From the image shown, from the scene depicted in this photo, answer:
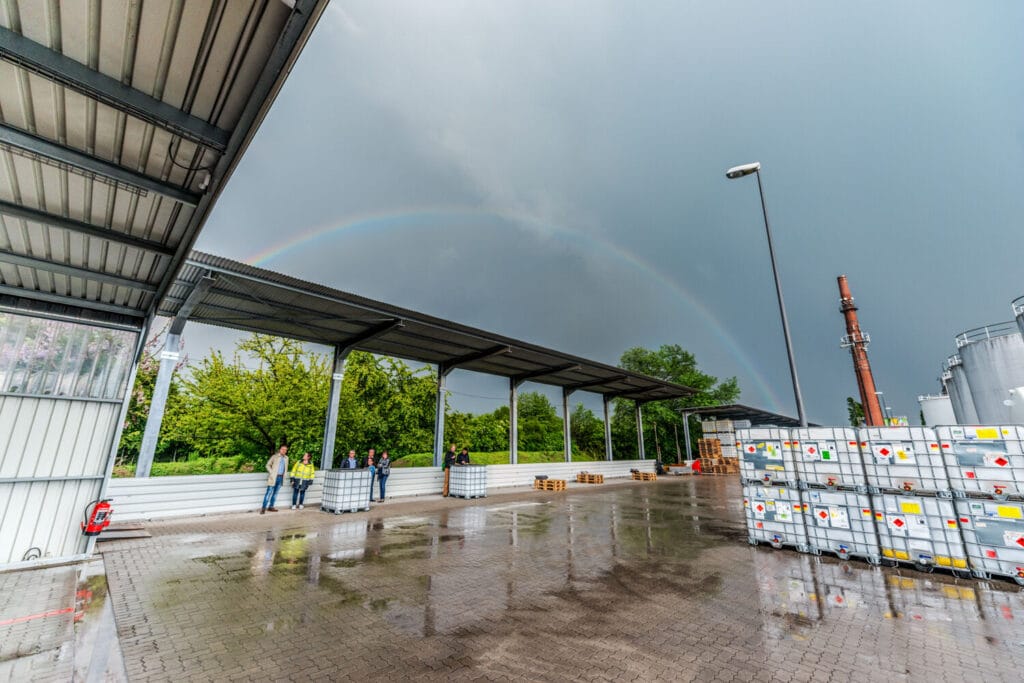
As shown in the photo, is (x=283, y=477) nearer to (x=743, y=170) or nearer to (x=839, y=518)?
(x=839, y=518)

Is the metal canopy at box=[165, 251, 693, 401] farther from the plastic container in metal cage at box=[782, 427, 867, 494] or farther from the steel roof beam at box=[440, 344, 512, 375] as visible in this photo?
the plastic container in metal cage at box=[782, 427, 867, 494]

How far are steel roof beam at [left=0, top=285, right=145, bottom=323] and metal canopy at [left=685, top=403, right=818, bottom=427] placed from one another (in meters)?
31.0

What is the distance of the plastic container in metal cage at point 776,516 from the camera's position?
747 cm

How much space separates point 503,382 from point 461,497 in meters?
8.36

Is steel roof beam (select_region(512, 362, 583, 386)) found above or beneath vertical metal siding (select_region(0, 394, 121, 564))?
above

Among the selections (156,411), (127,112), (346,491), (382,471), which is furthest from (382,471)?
(127,112)

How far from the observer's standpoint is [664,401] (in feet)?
128

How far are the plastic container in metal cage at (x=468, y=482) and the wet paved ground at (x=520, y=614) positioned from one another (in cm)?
741

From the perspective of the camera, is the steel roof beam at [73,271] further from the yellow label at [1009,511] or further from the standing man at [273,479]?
the yellow label at [1009,511]

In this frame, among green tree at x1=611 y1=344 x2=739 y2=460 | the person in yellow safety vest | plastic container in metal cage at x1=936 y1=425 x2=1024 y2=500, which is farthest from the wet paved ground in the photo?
green tree at x1=611 y1=344 x2=739 y2=460

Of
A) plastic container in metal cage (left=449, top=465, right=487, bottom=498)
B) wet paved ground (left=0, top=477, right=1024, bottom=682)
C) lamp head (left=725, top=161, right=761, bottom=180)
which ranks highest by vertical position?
lamp head (left=725, top=161, right=761, bottom=180)

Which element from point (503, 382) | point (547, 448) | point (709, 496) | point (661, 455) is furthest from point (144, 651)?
point (661, 455)

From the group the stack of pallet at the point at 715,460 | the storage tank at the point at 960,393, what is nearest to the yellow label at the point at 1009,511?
the storage tank at the point at 960,393

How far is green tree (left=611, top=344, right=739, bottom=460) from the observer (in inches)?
1571
